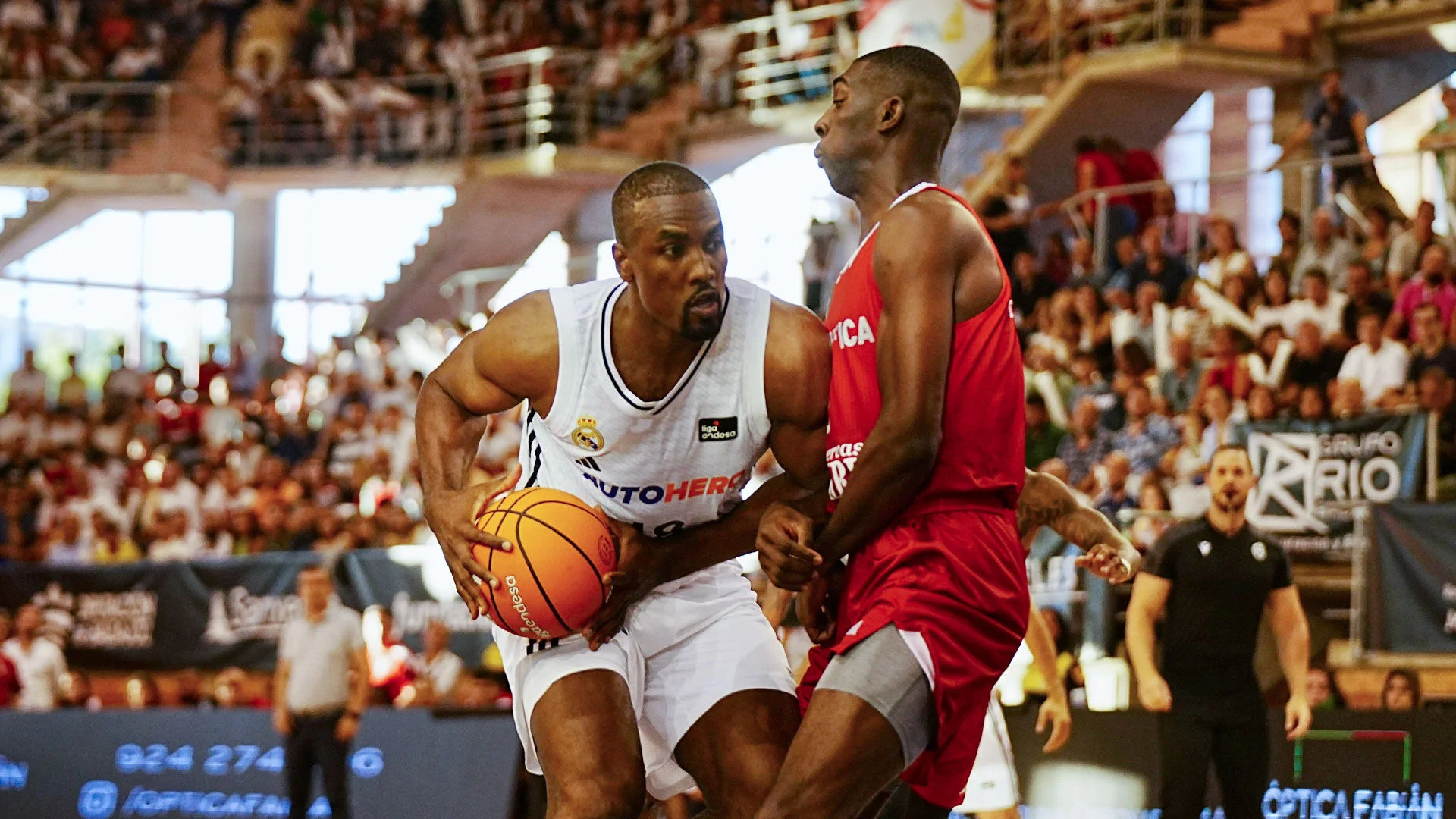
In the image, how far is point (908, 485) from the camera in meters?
4.43

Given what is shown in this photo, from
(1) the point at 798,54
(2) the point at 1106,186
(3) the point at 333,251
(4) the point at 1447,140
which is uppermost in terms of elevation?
(1) the point at 798,54

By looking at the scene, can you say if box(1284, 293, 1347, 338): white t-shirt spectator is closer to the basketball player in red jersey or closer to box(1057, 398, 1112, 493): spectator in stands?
box(1057, 398, 1112, 493): spectator in stands

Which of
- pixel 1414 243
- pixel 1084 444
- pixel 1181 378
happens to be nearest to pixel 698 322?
pixel 1084 444

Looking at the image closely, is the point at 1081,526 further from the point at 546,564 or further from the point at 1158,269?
the point at 1158,269

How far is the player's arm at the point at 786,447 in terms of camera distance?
4.90 metres

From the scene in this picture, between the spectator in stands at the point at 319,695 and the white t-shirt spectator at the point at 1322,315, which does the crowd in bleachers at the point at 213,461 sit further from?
the white t-shirt spectator at the point at 1322,315

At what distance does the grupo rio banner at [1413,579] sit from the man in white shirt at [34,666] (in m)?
10.4

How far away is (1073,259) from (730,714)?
10442 mm

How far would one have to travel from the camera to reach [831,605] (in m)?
4.80

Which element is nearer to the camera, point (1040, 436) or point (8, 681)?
point (1040, 436)

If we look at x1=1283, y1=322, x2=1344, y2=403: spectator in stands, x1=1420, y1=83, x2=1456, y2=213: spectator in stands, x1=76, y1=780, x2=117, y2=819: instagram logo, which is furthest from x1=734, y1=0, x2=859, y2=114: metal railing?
x1=76, y1=780, x2=117, y2=819: instagram logo

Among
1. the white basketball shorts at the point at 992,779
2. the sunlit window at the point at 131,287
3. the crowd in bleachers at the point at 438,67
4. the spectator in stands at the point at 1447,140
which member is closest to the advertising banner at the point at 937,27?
the crowd in bleachers at the point at 438,67

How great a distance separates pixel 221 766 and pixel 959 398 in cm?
857

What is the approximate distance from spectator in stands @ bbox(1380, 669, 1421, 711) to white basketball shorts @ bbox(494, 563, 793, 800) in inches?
229
